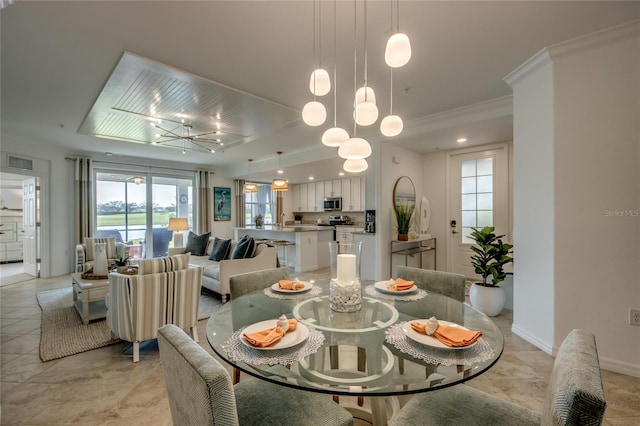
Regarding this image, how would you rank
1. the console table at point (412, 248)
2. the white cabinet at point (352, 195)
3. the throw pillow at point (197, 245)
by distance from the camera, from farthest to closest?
the white cabinet at point (352, 195) < the throw pillow at point (197, 245) < the console table at point (412, 248)

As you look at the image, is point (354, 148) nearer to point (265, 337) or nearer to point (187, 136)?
point (265, 337)

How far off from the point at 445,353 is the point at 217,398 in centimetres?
81

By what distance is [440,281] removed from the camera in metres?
2.05

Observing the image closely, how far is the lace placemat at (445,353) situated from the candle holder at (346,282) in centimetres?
37

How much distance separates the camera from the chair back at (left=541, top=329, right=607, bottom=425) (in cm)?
66

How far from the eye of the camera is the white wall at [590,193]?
2.18 meters

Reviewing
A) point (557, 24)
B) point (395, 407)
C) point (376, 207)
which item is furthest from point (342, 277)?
point (376, 207)

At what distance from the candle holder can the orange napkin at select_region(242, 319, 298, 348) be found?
0.40 meters

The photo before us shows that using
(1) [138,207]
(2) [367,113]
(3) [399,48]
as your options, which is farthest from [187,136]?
(3) [399,48]

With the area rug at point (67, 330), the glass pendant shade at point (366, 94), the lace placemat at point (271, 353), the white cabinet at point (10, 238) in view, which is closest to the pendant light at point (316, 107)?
the glass pendant shade at point (366, 94)

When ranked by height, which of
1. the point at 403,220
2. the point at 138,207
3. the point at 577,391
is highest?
the point at 138,207

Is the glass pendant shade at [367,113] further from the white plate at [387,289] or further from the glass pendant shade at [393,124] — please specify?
the white plate at [387,289]

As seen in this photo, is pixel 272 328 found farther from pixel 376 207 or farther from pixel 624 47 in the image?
pixel 376 207

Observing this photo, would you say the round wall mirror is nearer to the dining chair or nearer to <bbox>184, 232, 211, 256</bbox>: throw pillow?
<bbox>184, 232, 211, 256</bbox>: throw pillow
